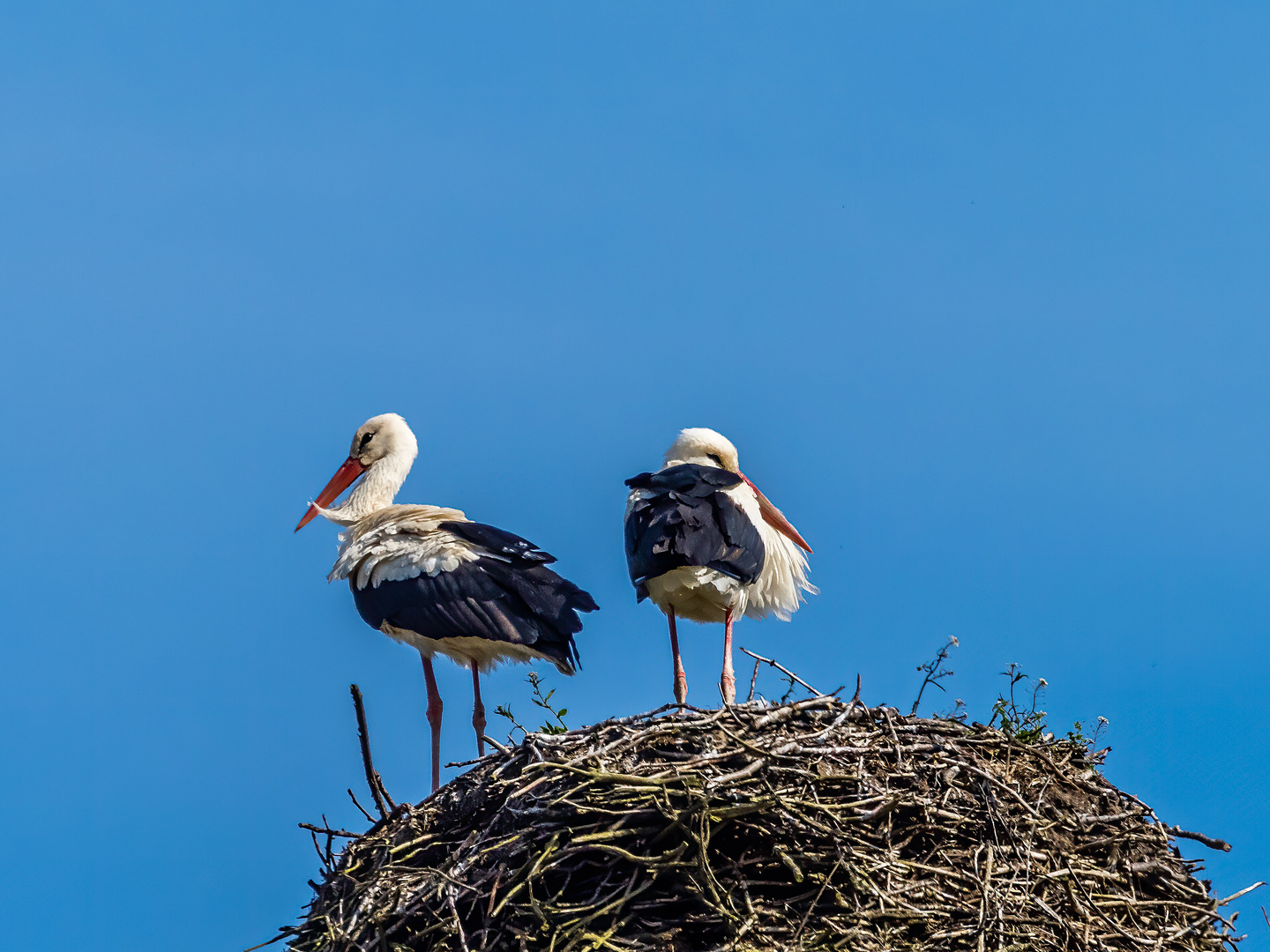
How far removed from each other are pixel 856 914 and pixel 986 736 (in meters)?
1.02

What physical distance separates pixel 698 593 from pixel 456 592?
41.5 inches

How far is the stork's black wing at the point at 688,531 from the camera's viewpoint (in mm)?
6164

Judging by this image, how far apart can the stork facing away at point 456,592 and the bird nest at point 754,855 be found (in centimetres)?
182

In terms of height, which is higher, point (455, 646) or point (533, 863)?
point (455, 646)

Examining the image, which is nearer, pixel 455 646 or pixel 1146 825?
pixel 1146 825

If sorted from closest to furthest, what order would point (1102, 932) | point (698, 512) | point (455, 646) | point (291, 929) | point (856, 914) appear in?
point (856, 914) < point (1102, 932) < point (291, 929) < point (698, 512) < point (455, 646)

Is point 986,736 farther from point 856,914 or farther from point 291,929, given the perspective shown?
point 291,929

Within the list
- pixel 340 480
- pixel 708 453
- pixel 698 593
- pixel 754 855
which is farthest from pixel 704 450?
pixel 754 855

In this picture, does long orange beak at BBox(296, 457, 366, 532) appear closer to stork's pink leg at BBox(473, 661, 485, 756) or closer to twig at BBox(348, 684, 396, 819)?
stork's pink leg at BBox(473, 661, 485, 756)

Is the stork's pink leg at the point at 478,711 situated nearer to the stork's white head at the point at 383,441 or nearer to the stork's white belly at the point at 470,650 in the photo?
the stork's white belly at the point at 470,650

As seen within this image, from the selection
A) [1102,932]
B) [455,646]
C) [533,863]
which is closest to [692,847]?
[533,863]

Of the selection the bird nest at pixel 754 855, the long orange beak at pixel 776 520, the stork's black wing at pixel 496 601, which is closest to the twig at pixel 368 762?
the bird nest at pixel 754 855

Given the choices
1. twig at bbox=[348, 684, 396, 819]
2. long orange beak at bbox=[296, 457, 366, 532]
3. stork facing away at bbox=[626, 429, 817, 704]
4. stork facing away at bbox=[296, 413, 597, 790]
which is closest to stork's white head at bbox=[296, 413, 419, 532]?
long orange beak at bbox=[296, 457, 366, 532]

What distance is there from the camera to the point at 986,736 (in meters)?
4.68
